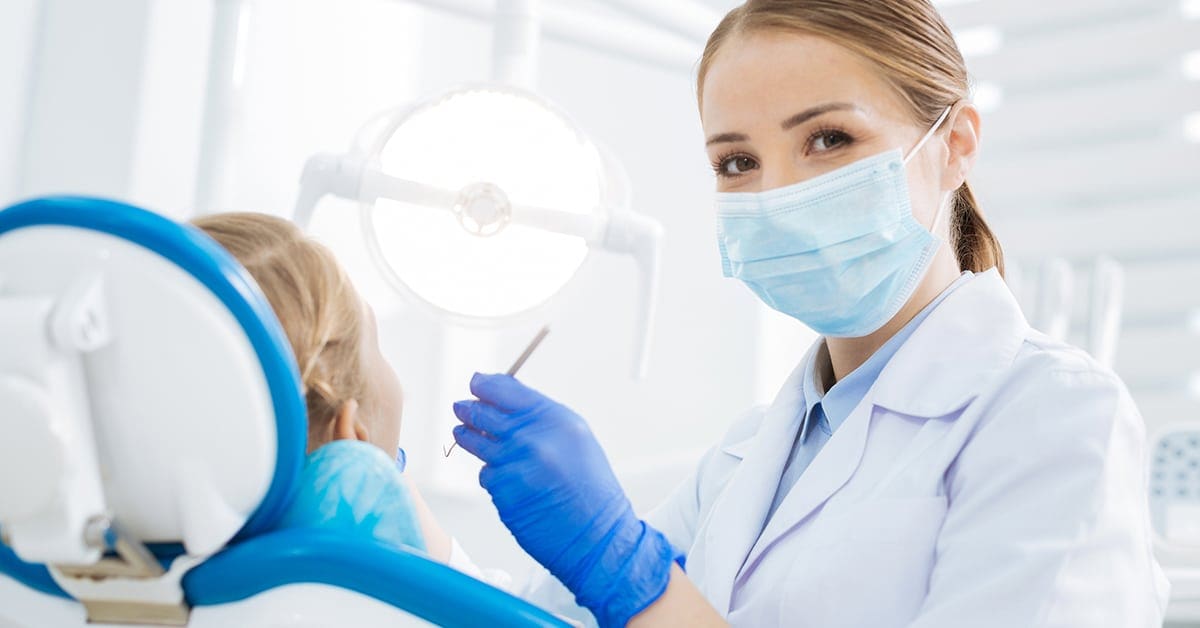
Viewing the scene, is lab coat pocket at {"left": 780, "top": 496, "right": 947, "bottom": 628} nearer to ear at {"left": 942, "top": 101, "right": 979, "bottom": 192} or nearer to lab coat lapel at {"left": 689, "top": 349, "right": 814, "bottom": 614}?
lab coat lapel at {"left": 689, "top": 349, "right": 814, "bottom": 614}

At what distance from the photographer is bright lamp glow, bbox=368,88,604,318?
4.59 feet

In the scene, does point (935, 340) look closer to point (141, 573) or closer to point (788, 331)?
point (141, 573)

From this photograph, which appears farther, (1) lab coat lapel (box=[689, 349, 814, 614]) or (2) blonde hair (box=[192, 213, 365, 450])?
(1) lab coat lapel (box=[689, 349, 814, 614])

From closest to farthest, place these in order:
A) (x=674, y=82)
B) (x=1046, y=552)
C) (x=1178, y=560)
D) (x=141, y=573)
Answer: (x=141, y=573) < (x=1046, y=552) < (x=1178, y=560) < (x=674, y=82)

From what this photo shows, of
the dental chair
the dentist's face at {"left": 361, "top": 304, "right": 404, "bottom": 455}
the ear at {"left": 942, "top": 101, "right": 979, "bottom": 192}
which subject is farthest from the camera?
the ear at {"left": 942, "top": 101, "right": 979, "bottom": 192}

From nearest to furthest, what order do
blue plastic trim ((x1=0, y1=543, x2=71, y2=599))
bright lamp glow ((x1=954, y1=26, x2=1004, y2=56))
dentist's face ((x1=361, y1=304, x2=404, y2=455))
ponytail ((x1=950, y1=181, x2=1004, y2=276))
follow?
blue plastic trim ((x1=0, y1=543, x2=71, y2=599))
dentist's face ((x1=361, y1=304, x2=404, y2=455))
ponytail ((x1=950, y1=181, x2=1004, y2=276))
bright lamp glow ((x1=954, y1=26, x2=1004, y2=56))

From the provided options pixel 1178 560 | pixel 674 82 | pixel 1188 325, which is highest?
pixel 674 82

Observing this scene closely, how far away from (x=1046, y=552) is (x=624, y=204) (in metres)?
0.75

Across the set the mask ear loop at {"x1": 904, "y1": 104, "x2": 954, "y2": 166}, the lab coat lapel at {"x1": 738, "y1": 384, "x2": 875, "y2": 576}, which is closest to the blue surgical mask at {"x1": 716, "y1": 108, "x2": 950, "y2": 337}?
the mask ear loop at {"x1": 904, "y1": 104, "x2": 954, "y2": 166}

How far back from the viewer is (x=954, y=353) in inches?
47.3

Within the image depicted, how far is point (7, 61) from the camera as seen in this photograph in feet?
5.87

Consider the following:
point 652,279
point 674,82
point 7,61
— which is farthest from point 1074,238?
point 7,61

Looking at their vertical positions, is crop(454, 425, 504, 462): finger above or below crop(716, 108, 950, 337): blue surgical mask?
below

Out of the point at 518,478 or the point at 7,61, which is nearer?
the point at 518,478
